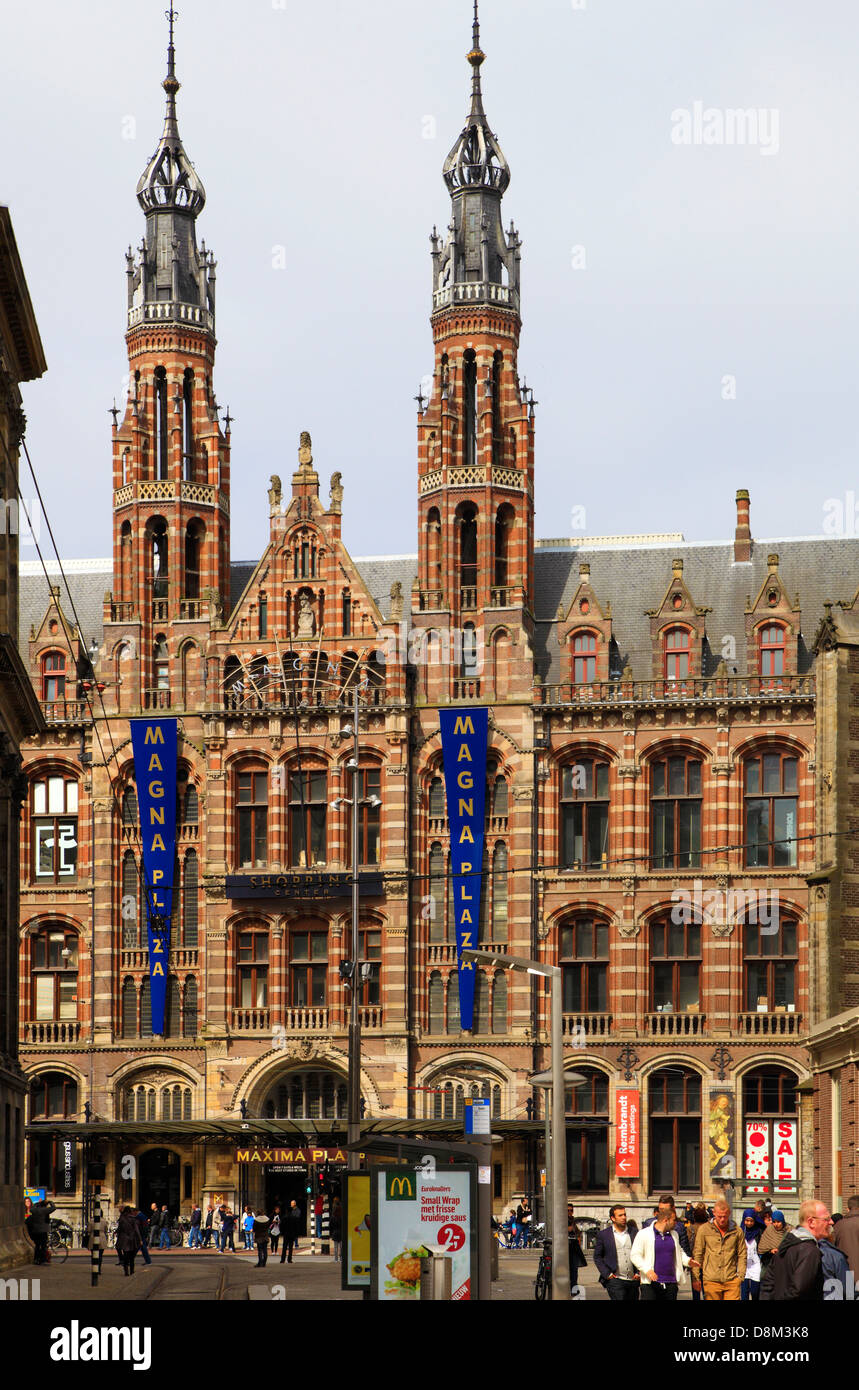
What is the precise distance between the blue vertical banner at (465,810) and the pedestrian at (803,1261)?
165 ft

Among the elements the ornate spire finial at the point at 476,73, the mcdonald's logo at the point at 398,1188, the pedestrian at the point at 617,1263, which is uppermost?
the ornate spire finial at the point at 476,73

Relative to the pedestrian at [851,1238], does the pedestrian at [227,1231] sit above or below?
below

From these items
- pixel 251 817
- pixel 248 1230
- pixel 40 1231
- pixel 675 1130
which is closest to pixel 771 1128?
pixel 675 1130

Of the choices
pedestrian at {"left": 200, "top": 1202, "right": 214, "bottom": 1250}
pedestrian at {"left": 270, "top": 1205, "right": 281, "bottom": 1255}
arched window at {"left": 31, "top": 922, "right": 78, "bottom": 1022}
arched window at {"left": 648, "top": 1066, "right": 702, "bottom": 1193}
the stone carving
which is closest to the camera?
pedestrian at {"left": 270, "top": 1205, "right": 281, "bottom": 1255}

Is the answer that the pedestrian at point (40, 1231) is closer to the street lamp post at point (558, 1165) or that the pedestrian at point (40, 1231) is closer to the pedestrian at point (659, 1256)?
the street lamp post at point (558, 1165)

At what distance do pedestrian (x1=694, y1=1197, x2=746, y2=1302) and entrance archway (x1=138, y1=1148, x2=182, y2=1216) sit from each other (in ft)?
164

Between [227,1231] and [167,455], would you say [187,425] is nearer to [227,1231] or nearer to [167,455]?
[167,455]

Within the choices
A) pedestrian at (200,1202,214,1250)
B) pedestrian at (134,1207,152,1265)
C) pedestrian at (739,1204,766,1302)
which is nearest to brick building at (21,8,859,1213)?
pedestrian at (200,1202,214,1250)

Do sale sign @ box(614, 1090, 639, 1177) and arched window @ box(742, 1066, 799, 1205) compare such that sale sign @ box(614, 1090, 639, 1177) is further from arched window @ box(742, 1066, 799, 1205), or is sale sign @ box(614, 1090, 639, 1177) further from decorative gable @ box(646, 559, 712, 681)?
decorative gable @ box(646, 559, 712, 681)

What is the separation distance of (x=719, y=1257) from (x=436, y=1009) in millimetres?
48101

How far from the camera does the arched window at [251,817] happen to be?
70.1m

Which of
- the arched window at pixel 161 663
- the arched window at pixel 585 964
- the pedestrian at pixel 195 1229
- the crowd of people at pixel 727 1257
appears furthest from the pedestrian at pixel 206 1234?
the crowd of people at pixel 727 1257

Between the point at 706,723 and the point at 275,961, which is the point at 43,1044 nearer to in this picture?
the point at 275,961

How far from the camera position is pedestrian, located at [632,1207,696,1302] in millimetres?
22938
